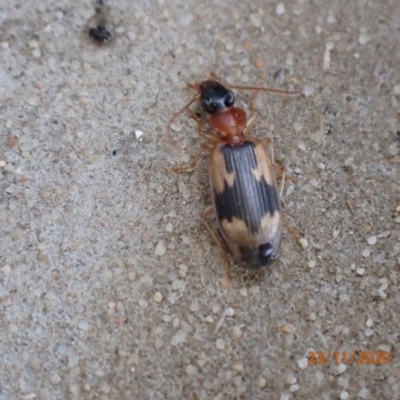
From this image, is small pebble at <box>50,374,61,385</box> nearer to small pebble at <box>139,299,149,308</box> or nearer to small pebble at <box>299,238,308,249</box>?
small pebble at <box>139,299,149,308</box>

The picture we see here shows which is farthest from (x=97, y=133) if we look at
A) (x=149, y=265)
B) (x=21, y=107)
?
Answer: (x=149, y=265)

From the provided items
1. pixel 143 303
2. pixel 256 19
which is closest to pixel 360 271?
pixel 143 303

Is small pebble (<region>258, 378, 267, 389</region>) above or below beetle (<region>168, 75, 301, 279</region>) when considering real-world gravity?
below

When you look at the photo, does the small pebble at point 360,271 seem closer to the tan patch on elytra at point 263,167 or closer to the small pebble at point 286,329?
the small pebble at point 286,329

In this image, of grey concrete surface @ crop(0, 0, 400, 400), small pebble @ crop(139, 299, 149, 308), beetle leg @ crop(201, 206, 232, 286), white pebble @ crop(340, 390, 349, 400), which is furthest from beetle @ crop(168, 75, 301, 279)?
white pebble @ crop(340, 390, 349, 400)

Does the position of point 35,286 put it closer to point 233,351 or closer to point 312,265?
point 233,351

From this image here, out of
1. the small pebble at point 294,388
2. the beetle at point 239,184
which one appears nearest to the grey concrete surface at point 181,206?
the small pebble at point 294,388
